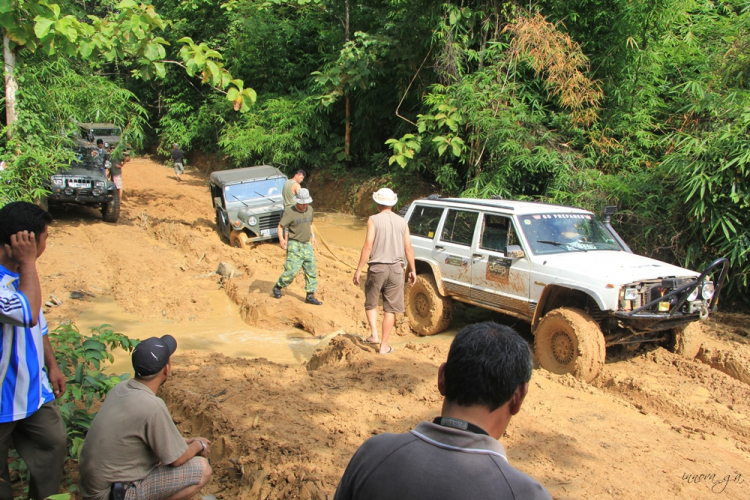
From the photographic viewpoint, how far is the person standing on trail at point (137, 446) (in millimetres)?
2654

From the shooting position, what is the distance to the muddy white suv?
535cm

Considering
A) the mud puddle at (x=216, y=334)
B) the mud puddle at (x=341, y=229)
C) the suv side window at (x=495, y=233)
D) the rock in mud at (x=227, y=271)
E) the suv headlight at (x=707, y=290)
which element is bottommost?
the mud puddle at (x=216, y=334)

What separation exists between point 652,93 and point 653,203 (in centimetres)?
382

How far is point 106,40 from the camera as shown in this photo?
8203 mm

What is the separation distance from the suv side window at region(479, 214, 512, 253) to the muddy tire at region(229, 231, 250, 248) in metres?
6.34

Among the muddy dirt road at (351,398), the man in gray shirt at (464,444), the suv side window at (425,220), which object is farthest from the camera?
the suv side window at (425,220)

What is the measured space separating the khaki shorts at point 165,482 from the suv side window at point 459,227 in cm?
476

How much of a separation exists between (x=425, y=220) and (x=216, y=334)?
131 inches

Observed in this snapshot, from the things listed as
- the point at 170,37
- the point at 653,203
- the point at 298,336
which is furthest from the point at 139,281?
the point at 170,37

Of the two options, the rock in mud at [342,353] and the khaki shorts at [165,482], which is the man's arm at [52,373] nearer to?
the khaki shorts at [165,482]

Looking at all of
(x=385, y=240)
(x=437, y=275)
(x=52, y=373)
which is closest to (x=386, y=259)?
(x=385, y=240)

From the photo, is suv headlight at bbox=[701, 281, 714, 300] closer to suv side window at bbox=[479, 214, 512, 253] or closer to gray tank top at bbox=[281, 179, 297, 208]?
suv side window at bbox=[479, 214, 512, 253]

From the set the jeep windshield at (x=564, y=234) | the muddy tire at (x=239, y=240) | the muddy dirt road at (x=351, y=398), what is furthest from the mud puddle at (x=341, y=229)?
the jeep windshield at (x=564, y=234)

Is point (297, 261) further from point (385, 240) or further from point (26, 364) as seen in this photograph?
point (26, 364)
